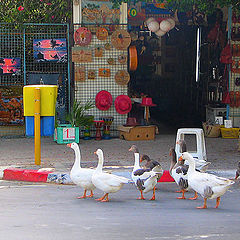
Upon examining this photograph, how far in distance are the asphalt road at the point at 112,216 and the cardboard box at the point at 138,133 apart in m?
4.94

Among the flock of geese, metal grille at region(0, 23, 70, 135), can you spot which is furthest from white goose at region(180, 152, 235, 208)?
metal grille at region(0, 23, 70, 135)

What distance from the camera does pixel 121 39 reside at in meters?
14.4

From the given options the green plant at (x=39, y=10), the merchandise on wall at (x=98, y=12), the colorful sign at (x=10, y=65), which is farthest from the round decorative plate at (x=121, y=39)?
the colorful sign at (x=10, y=65)

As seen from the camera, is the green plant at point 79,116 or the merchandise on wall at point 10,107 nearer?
the green plant at point 79,116

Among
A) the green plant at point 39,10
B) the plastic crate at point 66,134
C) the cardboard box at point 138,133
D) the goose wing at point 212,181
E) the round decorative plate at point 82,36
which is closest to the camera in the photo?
the goose wing at point 212,181

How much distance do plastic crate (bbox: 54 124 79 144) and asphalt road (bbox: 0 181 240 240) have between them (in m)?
4.13

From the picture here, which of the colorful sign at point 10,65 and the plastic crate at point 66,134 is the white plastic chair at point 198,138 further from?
the colorful sign at point 10,65

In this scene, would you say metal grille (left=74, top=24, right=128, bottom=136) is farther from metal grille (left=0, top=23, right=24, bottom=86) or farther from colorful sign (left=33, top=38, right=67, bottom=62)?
metal grille (left=0, top=23, right=24, bottom=86)

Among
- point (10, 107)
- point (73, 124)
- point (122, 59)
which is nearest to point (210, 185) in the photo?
point (73, 124)

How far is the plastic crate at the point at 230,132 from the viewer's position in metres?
14.3

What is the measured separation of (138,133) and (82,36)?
3037mm

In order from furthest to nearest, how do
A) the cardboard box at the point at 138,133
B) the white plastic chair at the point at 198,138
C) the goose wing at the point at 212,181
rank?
the cardboard box at the point at 138,133, the white plastic chair at the point at 198,138, the goose wing at the point at 212,181

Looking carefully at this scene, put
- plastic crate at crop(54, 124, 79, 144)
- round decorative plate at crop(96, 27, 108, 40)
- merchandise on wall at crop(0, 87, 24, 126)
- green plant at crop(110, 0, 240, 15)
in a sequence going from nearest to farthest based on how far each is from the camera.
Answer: plastic crate at crop(54, 124, 79, 144) → green plant at crop(110, 0, 240, 15) → round decorative plate at crop(96, 27, 108, 40) → merchandise on wall at crop(0, 87, 24, 126)

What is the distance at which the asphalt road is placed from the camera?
20.7 feet
